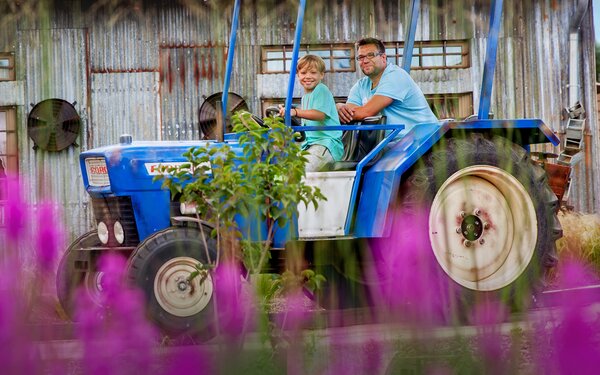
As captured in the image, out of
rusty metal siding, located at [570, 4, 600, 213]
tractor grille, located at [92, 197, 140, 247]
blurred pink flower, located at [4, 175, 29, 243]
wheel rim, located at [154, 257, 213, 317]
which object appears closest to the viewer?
blurred pink flower, located at [4, 175, 29, 243]

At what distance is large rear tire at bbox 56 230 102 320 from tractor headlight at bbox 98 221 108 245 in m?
0.14

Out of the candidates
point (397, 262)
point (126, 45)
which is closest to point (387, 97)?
point (397, 262)

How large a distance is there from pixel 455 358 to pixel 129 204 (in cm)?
366

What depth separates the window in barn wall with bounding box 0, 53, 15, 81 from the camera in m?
14.3

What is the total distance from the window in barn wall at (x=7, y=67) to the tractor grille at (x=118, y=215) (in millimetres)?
8942

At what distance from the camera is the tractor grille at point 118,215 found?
5.79 metres

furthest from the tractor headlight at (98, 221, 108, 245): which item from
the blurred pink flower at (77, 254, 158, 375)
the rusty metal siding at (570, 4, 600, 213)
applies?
the rusty metal siding at (570, 4, 600, 213)

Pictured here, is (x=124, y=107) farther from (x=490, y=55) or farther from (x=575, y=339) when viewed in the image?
(x=575, y=339)

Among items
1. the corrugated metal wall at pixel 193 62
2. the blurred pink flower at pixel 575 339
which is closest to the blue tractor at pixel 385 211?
the blurred pink flower at pixel 575 339

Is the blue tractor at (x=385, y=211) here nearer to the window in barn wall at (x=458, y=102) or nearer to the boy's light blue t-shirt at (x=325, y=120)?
the boy's light blue t-shirt at (x=325, y=120)

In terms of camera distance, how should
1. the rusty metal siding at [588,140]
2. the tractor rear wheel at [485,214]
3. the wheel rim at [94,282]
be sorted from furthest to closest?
the rusty metal siding at [588,140] < the wheel rim at [94,282] < the tractor rear wheel at [485,214]

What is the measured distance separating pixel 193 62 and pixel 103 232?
8519 mm

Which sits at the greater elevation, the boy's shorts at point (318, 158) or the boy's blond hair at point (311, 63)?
the boy's blond hair at point (311, 63)

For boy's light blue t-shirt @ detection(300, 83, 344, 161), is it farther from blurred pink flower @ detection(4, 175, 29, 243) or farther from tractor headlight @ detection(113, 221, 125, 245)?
blurred pink flower @ detection(4, 175, 29, 243)
